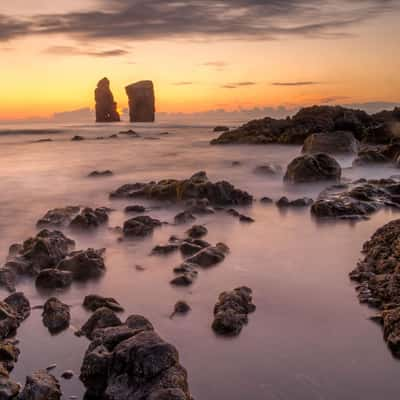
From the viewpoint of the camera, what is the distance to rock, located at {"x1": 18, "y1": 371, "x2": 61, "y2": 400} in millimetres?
3777

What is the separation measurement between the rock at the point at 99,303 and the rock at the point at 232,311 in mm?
1128

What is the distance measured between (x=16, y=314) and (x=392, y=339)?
383 cm

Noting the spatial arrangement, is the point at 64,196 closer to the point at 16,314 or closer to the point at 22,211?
the point at 22,211

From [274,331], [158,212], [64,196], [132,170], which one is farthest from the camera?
[132,170]

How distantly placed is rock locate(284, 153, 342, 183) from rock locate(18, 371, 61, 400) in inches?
481

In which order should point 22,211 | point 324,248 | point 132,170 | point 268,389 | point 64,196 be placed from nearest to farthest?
point 268,389
point 324,248
point 22,211
point 64,196
point 132,170

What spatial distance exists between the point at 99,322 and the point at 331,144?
21703 mm

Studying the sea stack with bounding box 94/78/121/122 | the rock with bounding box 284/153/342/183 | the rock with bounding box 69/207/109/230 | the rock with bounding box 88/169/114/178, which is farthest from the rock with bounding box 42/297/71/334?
the sea stack with bounding box 94/78/121/122

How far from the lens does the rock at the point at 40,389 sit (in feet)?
12.4

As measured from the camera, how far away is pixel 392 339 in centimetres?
488

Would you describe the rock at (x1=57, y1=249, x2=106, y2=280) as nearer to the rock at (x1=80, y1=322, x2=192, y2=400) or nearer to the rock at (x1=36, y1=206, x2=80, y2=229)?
the rock at (x1=80, y1=322, x2=192, y2=400)

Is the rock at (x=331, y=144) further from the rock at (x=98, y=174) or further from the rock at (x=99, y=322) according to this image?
the rock at (x=99, y=322)

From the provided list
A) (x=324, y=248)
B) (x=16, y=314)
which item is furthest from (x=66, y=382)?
(x=324, y=248)

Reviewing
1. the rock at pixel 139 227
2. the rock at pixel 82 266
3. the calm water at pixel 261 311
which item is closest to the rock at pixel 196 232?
the calm water at pixel 261 311
